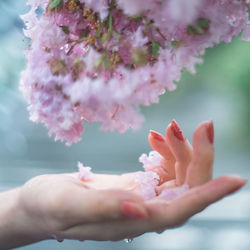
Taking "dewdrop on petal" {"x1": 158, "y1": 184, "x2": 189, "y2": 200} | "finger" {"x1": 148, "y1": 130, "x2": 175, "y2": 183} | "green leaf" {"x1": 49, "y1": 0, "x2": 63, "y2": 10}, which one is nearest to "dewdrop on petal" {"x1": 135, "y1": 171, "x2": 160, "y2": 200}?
"finger" {"x1": 148, "y1": 130, "x2": 175, "y2": 183}

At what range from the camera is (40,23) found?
2.35ft

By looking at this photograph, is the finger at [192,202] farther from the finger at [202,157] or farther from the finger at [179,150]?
the finger at [179,150]

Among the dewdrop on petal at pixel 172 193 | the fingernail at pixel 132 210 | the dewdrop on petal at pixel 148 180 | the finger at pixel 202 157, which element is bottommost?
the fingernail at pixel 132 210

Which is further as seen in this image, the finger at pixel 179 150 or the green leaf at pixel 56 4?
the finger at pixel 179 150

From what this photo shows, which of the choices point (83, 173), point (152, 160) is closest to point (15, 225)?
point (83, 173)

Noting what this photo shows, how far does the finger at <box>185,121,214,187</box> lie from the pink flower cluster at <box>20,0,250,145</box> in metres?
0.10

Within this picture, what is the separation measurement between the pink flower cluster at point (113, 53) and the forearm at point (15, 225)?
0.77ft

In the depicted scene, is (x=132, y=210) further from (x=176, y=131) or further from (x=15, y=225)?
(x=15, y=225)

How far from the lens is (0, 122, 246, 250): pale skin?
23.7 inches

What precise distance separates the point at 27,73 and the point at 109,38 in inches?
6.7

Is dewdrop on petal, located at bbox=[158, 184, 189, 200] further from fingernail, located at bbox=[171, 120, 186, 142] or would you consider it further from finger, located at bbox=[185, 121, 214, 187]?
fingernail, located at bbox=[171, 120, 186, 142]

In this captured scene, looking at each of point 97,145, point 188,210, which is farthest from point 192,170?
point 97,145

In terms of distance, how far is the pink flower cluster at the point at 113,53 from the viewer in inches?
23.3

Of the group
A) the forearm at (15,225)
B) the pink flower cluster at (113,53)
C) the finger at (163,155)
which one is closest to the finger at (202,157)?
the pink flower cluster at (113,53)
